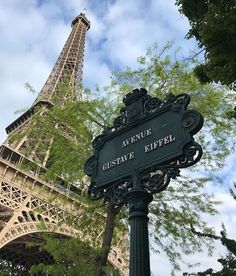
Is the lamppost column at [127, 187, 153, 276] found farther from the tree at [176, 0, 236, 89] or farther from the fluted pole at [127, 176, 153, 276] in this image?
the tree at [176, 0, 236, 89]

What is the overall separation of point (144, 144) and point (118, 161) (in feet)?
1.17

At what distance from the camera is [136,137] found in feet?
13.3

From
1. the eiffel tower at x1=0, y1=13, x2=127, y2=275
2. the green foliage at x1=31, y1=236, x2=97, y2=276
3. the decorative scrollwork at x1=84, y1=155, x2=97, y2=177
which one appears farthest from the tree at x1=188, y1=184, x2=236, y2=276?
the decorative scrollwork at x1=84, y1=155, x2=97, y2=177

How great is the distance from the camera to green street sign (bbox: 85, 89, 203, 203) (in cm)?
362

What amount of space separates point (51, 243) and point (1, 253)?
83.6ft

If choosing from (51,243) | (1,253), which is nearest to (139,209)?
(51,243)

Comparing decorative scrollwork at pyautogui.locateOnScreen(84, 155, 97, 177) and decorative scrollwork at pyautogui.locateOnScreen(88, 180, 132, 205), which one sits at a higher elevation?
decorative scrollwork at pyautogui.locateOnScreen(84, 155, 97, 177)

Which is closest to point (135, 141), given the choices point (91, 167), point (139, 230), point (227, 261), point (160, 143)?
point (160, 143)

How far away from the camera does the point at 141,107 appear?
423 centimetres

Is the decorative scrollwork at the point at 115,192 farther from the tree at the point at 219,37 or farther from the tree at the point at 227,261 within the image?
the tree at the point at 227,261

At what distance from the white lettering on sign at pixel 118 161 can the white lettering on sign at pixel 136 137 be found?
15 cm

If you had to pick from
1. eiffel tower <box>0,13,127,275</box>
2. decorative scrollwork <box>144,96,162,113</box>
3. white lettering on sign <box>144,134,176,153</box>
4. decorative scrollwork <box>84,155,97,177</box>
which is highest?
eiffel tower <box>0,13,127,275</box>

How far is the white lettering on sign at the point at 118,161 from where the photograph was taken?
3965mm

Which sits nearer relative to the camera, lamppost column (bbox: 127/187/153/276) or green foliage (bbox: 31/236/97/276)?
lamppost column (bbox: 127/187/153/276)
